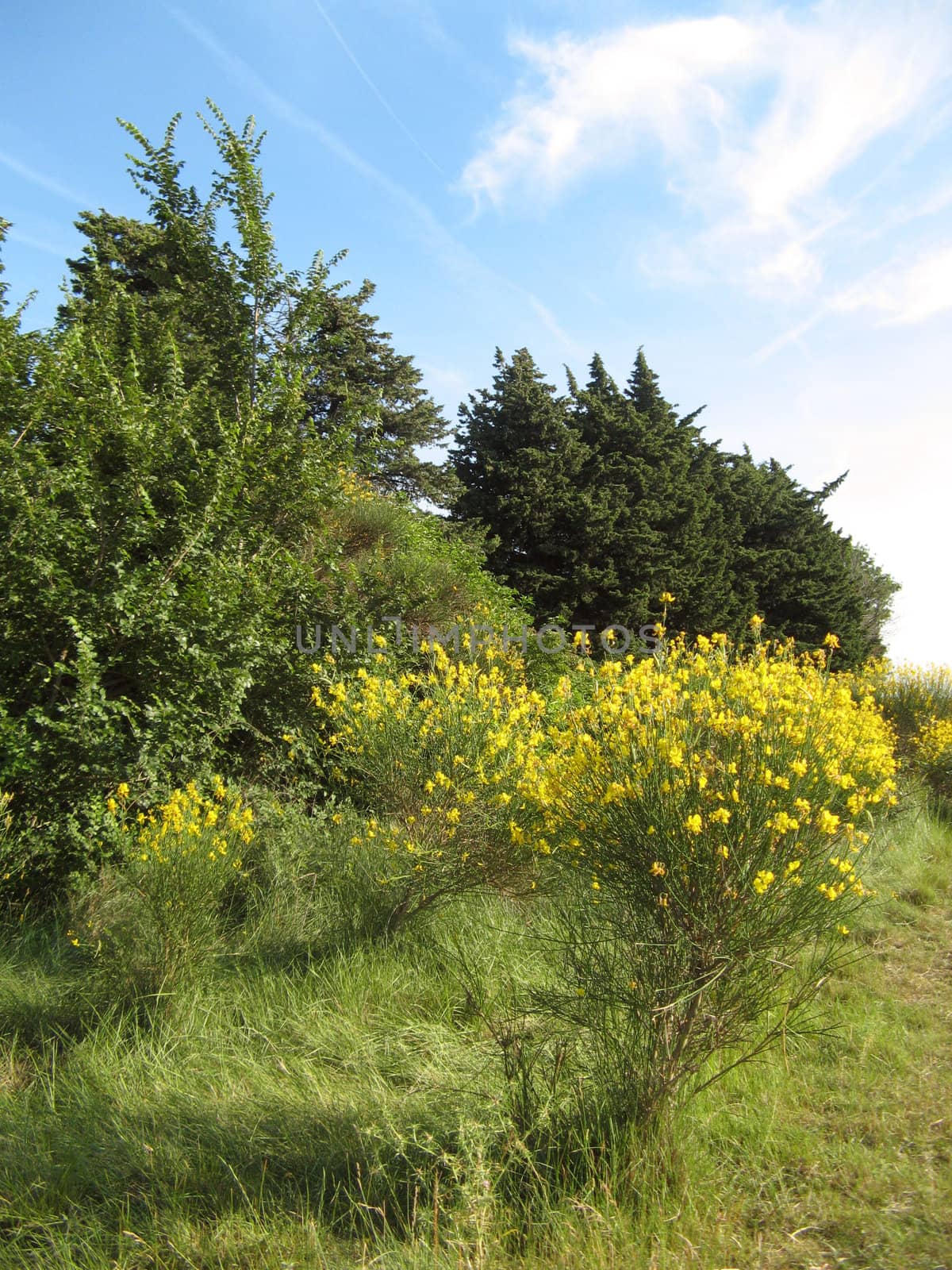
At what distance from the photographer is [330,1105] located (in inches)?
101

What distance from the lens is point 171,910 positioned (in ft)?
11.6

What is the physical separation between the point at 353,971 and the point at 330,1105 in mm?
977

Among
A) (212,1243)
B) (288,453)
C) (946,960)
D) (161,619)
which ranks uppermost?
(288,453)

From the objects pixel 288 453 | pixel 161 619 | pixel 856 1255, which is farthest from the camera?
pixel 288 453

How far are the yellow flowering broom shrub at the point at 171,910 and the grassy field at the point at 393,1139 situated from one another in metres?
0.13

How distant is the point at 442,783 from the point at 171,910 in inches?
51.9

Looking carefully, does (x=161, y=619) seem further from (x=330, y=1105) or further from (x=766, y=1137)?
(x=766, y=1137)

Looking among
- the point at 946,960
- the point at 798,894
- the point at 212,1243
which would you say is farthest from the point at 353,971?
the point at 946,960

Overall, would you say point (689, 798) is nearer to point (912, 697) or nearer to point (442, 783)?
point (442, 783)

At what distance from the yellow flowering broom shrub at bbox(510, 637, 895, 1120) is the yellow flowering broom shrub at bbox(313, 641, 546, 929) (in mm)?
1282

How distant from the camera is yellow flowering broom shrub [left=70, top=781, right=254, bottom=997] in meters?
3.52

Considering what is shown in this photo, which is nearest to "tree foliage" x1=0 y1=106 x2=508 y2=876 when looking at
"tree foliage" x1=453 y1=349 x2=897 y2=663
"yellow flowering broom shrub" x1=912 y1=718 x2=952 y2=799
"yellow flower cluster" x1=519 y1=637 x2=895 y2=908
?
"yellow flower cluster" x1=519 y1=637 x2=895 y2=908

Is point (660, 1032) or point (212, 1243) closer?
point (212, 1243)

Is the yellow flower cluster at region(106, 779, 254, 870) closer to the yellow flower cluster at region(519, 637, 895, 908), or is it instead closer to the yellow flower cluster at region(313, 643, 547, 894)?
the yellow flower cluster at region(313, 643, 547, 894)
